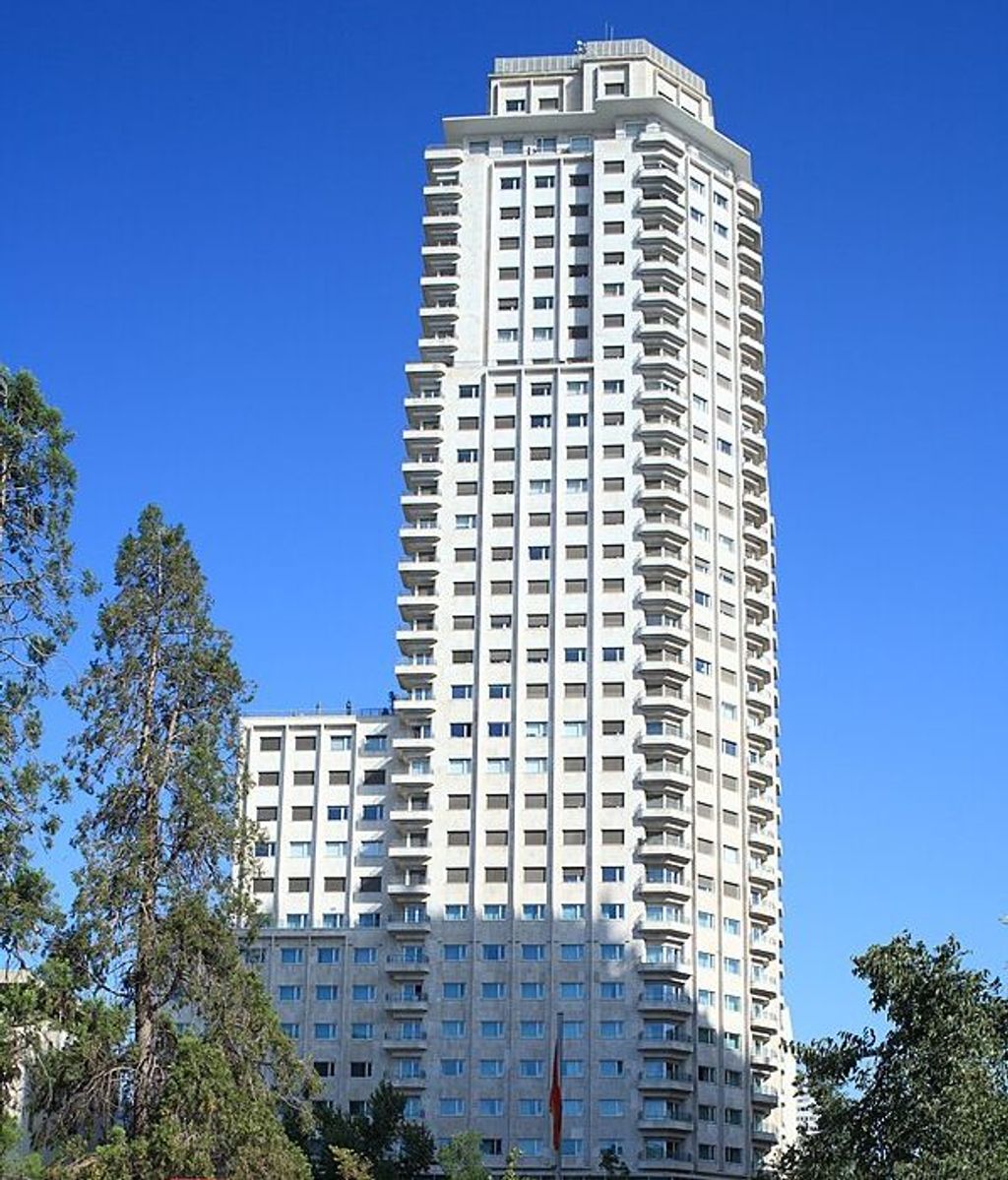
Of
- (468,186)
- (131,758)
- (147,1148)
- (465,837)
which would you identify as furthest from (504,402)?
(147,1148)

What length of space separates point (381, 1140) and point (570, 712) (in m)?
33.1

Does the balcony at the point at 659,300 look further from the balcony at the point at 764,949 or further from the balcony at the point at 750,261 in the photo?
the balcony at the point at 764,949

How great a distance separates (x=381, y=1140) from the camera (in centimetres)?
11062

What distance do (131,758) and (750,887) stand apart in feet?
232

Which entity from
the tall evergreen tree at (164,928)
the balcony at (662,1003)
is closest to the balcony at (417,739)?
the balcony at (662,1003)

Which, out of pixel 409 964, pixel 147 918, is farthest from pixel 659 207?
pixel 147 918

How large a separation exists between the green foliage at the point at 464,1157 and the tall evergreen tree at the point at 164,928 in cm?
3576

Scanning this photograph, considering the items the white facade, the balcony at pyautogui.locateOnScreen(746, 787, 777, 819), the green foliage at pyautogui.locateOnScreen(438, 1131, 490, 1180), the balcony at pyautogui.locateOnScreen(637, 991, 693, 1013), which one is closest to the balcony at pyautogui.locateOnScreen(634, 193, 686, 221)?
the white facade

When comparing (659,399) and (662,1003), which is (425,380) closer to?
(659,399)

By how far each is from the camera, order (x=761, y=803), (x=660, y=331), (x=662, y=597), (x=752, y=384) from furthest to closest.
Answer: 1. (x=752, y=384)
2. (x=660, y=331)
3. (x=761, y=803)
4. (x=662, y=597)

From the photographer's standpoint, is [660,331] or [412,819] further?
[660,331]

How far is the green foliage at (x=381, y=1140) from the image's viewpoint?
354 ft

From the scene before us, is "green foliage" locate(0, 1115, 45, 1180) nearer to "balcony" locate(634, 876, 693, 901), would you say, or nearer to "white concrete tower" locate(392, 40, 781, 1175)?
"white concrete tower" locate(392, 40, 781, 1175)

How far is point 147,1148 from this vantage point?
62688 mm
